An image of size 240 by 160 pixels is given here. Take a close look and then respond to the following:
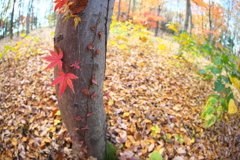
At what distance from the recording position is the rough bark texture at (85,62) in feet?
3.05

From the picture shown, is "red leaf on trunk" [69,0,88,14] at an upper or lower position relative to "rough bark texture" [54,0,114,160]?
upper

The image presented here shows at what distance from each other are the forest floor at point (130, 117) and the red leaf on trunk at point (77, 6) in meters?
0.78

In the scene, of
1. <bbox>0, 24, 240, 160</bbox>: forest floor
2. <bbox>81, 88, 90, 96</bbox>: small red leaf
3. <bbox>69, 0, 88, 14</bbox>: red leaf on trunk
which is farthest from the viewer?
<bbox>0, 24, 240, 160</bbox>: forest floor

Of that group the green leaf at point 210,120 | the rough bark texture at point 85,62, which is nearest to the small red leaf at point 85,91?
the rough bark texture at point 85,62

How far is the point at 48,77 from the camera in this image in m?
2.69

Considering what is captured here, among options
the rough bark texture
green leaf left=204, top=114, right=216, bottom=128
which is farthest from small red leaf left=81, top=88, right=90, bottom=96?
green leaf left=204, top=114, right=216, bottom=128

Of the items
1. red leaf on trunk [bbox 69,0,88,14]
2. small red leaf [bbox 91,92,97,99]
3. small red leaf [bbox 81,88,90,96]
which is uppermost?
red leaf on trunk [bbox 69,0,88,14]

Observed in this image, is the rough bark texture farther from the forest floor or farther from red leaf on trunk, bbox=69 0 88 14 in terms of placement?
the forest floor

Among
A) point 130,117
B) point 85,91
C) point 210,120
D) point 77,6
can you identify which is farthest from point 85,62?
point 210,120

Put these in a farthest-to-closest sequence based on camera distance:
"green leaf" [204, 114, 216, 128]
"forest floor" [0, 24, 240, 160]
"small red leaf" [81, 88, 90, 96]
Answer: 1. "green leaf" [204, 114, 216, 128]
2. "forest floor" [0, 24, 240, 160]
3. "small red leaf" [81, 88, 90, 96]

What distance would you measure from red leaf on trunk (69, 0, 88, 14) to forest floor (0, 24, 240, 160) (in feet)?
2.54

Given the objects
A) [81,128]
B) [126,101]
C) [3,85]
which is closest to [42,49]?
[3,85]

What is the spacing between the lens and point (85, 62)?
101 centimetres

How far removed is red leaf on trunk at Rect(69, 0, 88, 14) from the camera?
0.84m
